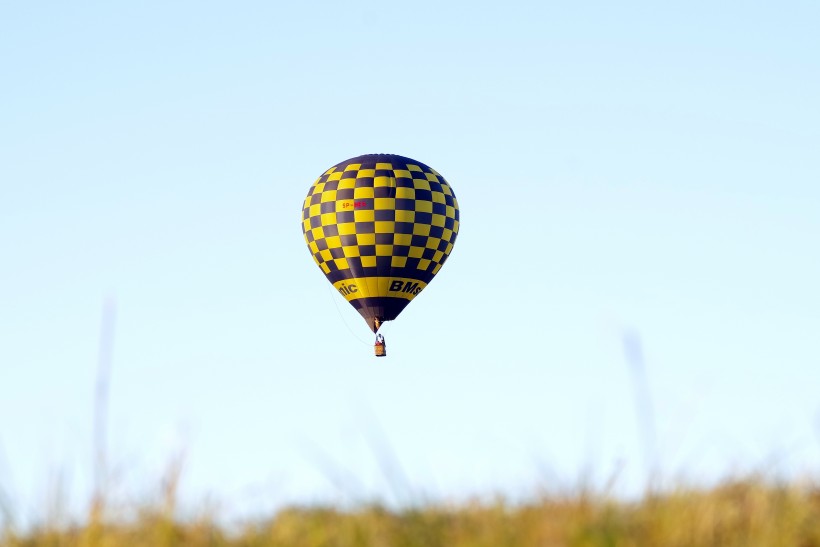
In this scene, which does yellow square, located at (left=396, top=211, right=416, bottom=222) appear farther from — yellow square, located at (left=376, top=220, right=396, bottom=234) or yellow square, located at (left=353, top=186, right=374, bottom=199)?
yellow square, located at (left=353, top=186, right=374, bottom=199)

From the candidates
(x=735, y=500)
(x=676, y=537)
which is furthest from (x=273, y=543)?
(x=735, y=500)

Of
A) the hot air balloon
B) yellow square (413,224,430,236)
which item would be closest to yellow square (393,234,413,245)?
the hot air balloon

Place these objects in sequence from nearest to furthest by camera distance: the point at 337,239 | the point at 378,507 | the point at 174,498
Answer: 1. the point at 174,498
2. the point at 378,507
3. the point at 337,239

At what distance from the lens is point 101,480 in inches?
274

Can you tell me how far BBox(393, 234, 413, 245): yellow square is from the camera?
39812 millimetres

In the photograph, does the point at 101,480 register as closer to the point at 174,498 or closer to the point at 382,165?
the point at 174,498

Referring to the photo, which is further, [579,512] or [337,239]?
[337,239]

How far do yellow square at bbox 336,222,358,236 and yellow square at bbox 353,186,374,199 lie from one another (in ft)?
2.98

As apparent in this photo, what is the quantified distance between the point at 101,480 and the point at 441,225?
1343 inches

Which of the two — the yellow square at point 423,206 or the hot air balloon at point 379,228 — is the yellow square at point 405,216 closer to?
the hot air balloon at point 379,228

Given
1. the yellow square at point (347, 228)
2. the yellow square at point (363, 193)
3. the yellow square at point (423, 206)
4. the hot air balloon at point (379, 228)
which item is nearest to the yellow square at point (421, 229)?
the hot air balloon at point (379, 228)

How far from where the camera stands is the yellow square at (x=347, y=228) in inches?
1565

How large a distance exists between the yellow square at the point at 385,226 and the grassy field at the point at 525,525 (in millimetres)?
31458

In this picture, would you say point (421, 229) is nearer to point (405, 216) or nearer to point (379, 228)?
point (405, 216)
